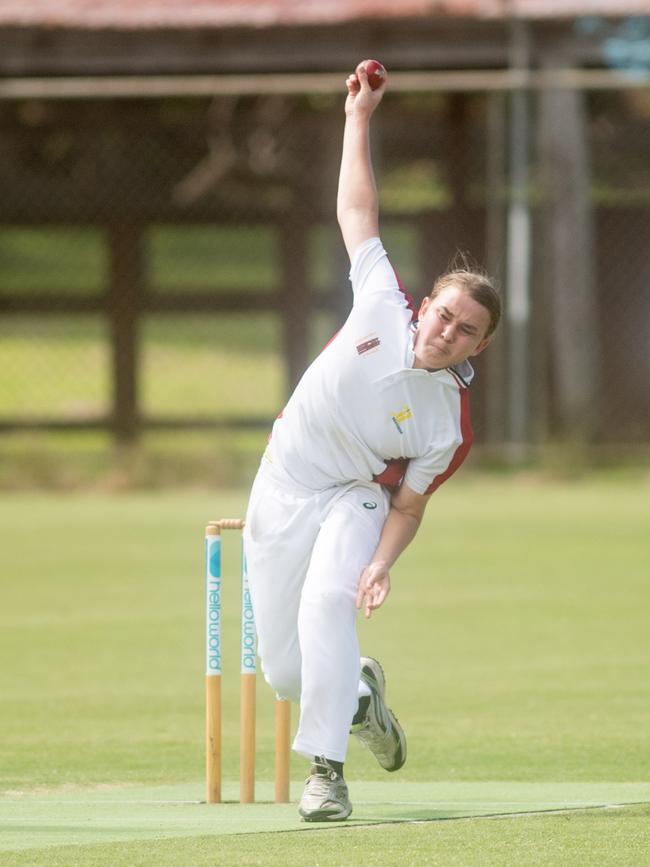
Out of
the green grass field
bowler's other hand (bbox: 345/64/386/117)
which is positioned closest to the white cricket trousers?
the green grass field

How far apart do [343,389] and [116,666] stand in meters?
3.40

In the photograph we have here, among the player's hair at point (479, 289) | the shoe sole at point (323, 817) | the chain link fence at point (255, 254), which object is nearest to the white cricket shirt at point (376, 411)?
the player's hair at point (479, 289)

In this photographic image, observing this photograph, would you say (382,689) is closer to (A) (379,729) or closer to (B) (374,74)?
(A) (379,729)

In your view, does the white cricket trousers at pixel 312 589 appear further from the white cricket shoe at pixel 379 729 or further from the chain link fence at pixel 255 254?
the chain link fence at pixel 255 254

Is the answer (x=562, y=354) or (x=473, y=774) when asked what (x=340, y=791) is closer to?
(x=473, y=774)

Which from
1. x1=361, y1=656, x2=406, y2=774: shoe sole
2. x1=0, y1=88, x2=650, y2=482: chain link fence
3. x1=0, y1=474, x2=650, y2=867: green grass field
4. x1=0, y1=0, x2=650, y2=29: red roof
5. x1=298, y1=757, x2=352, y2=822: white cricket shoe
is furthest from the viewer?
x1=0, y1=88, x2=650, y2=482: chain link fence

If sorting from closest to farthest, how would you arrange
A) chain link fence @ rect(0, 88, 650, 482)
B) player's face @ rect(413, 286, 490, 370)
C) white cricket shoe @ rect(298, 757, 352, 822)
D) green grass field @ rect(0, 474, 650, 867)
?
green grass field @ rect(0, 474, 650, 867), white cricket shoe @ rect(298, 757, 352, 822), player's face @ rect(413, 286, 490, 370), chain link fence @ rect(0, 88, 650, 482)

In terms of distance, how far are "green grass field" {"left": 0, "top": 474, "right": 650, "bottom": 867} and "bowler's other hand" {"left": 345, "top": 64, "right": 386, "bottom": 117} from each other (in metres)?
2.00

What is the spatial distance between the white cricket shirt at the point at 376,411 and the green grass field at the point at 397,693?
95cm

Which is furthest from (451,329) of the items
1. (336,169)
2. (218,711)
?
(336,169)

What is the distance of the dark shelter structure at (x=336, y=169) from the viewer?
14.6m

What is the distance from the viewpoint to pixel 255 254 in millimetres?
17016

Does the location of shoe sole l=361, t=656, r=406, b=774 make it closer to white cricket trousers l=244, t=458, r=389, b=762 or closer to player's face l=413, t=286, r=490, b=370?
white cricket trousers l=244, t=458, r=389, b=762

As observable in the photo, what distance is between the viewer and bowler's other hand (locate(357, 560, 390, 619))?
197 inches
